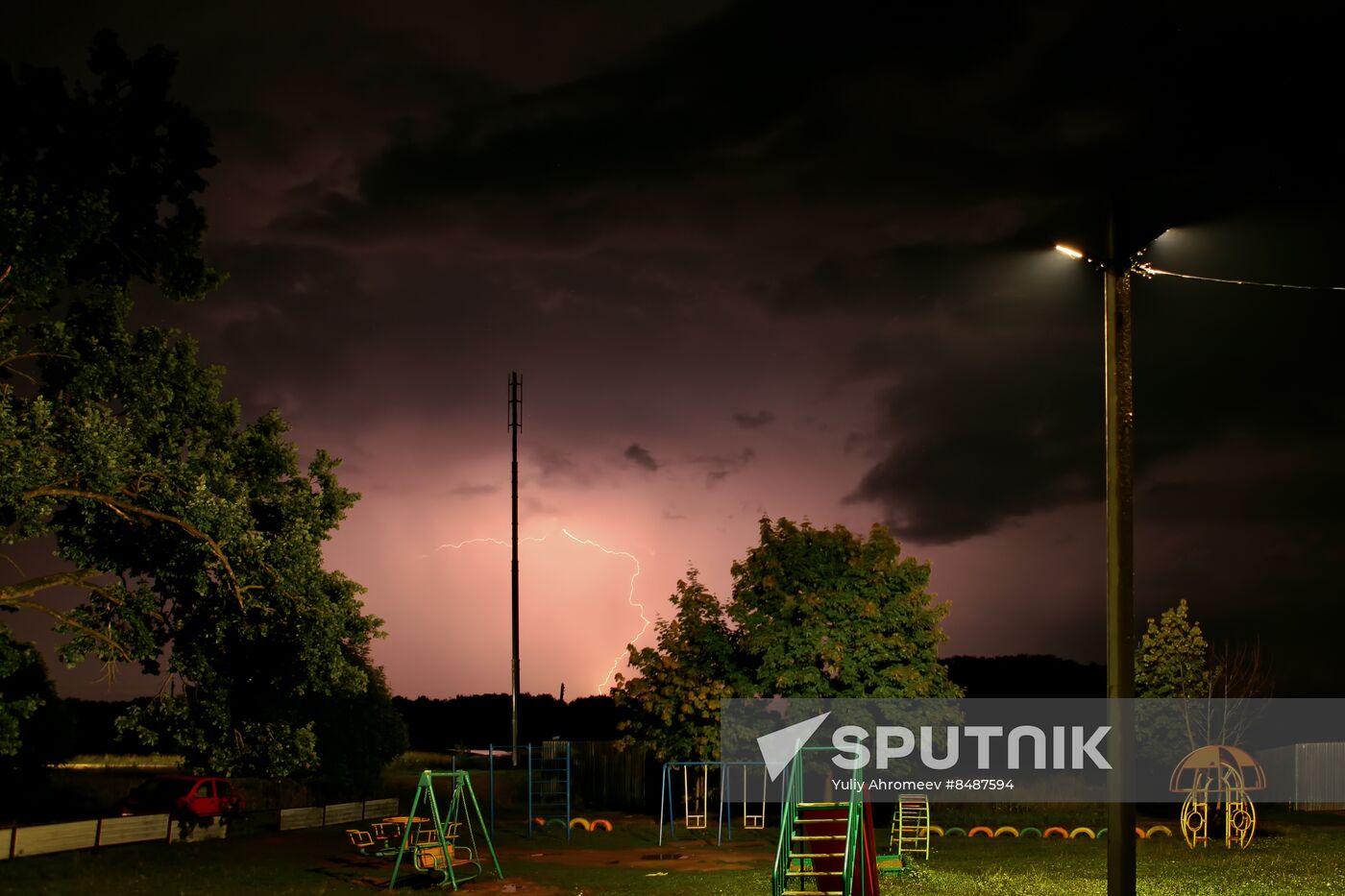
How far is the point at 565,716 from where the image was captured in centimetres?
8369

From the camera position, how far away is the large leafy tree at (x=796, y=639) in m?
36.4

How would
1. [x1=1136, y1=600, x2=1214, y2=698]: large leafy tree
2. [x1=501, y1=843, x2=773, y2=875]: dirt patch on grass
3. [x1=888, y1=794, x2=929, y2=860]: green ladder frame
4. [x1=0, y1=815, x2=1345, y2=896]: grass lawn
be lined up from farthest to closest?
1. [x1=1136, y1=600, x2=1214, y2=698]: large leafy tree
2. [x1=501, y1=843, x2=773, y2=875]: dirt patch on grass
3. [x1=888, y1=794, x2=929, y2=860]: green ladder frame
4. [x1=0, y1=815, x2=1345, y2=896]: grass lawn

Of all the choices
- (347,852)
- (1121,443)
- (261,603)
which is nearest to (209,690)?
(261,603)

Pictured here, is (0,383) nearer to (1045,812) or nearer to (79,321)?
(79,321)

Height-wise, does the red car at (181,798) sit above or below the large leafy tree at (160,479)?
below

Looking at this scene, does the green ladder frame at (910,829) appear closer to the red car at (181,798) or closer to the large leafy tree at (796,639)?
the large leafy tree at (796,639)

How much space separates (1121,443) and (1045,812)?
3354 centimetres

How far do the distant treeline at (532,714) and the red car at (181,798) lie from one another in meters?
7.29

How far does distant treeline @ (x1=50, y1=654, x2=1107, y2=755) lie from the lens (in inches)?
2354

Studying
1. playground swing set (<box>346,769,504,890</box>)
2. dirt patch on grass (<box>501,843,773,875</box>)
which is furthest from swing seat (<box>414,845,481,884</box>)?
dirt patch on grass (<box>501,843,773,875</box>)

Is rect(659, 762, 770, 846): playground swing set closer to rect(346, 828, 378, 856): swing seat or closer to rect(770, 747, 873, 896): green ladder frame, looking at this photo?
rect(346, 828, 378, 856): swing seat

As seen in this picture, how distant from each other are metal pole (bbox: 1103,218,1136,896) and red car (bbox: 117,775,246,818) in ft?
83.0

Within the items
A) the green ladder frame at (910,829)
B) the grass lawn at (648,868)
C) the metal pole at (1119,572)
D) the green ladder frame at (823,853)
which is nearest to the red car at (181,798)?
the grass lawn at (648,868)

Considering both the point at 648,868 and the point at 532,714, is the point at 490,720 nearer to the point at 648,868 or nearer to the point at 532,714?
the point at 532,714
